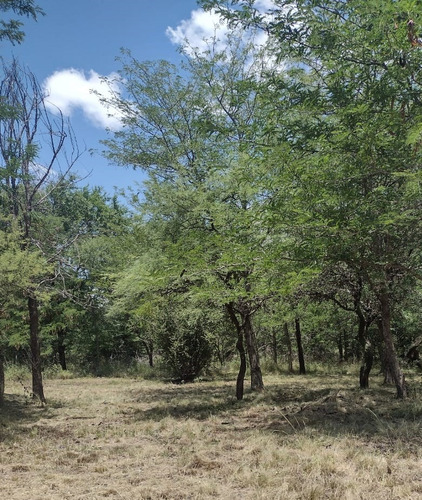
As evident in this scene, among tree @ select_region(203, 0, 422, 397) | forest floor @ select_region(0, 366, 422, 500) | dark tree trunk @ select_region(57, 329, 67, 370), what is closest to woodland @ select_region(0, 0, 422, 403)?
tree @ select_region(203, 0, 422, 397)

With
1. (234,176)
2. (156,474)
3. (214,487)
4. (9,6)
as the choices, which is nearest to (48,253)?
(234,176)

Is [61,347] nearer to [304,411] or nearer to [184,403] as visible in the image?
[184,403]

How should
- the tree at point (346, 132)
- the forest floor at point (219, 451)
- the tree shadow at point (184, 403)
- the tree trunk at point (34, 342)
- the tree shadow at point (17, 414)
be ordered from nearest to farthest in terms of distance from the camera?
the forest floor at point (219, 451)
the tree at point (346, 132)
the tree shadow at point (17, 414)
the tree shadow at point (184, 403)
the tree trunk at point (34, 342)

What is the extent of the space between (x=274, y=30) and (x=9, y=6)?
12.1 ft

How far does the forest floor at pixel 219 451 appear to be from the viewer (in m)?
4.46

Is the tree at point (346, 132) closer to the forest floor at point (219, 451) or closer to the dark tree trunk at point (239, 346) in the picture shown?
the forest floor at point (219, 451)

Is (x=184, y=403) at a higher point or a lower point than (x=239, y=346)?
lower

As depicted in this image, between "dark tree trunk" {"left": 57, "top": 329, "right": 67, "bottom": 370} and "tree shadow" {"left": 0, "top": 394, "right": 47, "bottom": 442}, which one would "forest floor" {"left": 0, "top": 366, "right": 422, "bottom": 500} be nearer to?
"tree shadow" {"left": 0, "top": 394, "right": 47, "bottom": 442}

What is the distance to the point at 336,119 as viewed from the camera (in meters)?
6.91

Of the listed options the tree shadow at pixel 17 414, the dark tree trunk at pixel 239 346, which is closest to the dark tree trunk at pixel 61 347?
the tree shadow at pixel 17 414

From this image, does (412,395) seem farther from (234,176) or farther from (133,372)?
(133,372)

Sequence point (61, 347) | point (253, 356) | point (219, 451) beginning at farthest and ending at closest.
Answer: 1. point (61, 347)
2. point (253, 356)
3. point (219, 451)

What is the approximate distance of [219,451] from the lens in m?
6.18

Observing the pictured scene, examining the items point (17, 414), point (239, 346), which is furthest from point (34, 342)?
point (239, 346)
